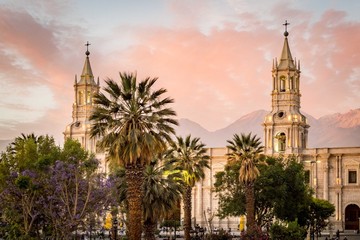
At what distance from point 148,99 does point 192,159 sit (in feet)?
62.2

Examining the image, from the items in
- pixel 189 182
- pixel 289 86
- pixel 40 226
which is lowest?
pixel 40 226

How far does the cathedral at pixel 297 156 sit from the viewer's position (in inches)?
3457

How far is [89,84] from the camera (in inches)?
3974

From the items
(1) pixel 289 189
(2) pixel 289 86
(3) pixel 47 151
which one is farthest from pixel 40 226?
(2) pixel 289 86

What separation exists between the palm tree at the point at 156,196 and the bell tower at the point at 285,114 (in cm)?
4655

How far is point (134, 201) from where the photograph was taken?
1362 inches

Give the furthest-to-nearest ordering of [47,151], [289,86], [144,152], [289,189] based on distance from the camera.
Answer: [289,86] → [289,189] → [47,151] → [144,152]

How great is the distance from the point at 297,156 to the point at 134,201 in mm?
55924

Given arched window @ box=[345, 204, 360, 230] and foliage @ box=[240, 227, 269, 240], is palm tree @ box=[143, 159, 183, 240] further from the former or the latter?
arched window @ box=[345, 204, 360, 230]

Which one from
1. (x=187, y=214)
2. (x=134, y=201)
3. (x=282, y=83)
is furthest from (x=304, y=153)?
(x=134, y=201)

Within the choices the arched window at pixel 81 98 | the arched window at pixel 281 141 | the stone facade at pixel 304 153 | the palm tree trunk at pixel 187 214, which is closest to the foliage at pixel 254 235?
the palm tree trunk at pixel 187 214

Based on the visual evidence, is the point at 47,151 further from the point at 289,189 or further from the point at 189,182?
the point at 289,189

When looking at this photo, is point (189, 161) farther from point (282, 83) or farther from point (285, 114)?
point (282, 83)

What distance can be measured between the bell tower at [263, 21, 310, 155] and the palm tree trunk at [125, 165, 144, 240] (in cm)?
5574
